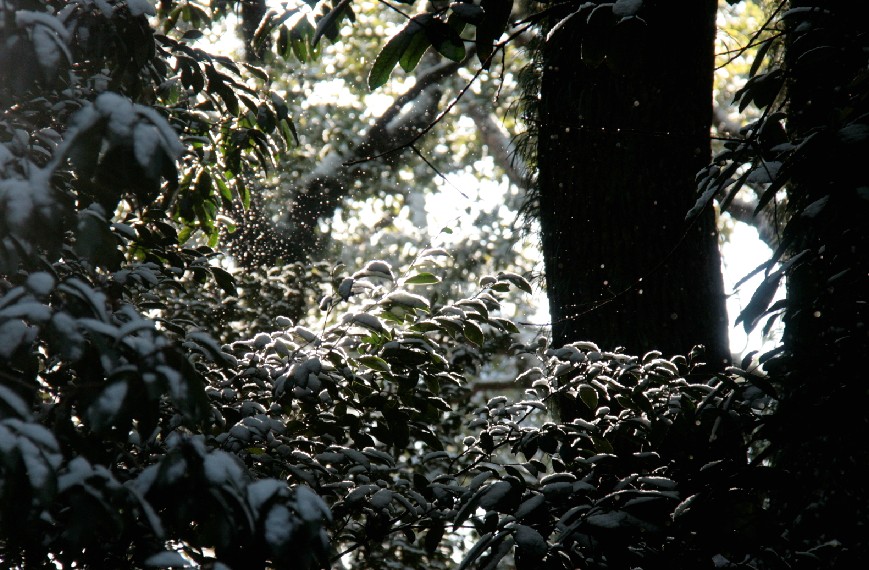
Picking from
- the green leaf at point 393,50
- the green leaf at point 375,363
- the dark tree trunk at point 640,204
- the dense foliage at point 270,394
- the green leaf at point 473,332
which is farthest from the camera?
the dark tree trunk at point 640,204

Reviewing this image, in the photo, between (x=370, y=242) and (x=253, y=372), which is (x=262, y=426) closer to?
Result: (x=253, y=372)

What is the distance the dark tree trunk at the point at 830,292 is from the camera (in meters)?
1.28

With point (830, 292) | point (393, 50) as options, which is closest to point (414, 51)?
point (393, 50)

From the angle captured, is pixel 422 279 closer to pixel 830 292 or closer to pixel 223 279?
pixel 223 279

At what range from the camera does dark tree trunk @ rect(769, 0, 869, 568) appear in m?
1.28

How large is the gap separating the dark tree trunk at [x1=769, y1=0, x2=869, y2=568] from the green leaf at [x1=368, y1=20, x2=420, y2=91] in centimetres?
78

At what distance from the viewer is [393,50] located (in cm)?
141

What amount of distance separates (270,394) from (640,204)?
61.1 inches

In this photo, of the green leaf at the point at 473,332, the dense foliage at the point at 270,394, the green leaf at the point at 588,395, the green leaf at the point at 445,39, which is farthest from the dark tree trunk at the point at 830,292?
the green leaf at the point at 473,332

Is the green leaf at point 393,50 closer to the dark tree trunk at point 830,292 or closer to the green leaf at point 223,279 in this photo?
the dark tree trunk at point 830,292

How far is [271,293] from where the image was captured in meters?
6.03

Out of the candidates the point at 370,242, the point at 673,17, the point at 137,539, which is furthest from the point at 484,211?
the point at 137,539

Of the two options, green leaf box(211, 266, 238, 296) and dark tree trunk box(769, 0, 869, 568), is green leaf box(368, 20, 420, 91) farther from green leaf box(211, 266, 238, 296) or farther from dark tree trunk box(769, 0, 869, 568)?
green leaf box(211, 266, 238, 296)

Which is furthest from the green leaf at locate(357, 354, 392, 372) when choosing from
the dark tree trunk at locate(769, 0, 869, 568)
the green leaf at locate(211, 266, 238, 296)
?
the dark tree trunk at locate(769, 0, 869, 568)
